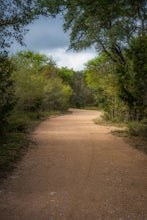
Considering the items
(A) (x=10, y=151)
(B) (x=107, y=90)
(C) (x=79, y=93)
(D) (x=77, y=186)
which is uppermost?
(C) (x=79, y=93)

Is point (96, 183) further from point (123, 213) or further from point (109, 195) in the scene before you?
point (123, 213)

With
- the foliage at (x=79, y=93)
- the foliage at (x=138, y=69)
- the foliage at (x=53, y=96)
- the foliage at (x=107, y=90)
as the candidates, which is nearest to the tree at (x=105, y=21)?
the foliage at (x=138, y=69)

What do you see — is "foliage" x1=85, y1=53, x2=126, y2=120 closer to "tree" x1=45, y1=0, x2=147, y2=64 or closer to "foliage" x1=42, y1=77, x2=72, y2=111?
"tree" x1=45, y1=0, x2=147, y2=64

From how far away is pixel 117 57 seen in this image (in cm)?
2194

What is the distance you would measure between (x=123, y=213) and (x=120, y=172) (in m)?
3.12

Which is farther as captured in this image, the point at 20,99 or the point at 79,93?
the point at 79,93

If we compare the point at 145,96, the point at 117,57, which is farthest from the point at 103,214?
the point at 117,57

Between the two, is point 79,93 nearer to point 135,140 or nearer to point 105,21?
point 105,21

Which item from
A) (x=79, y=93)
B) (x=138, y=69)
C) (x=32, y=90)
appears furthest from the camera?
(x=79, y=93)

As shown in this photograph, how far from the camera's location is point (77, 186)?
7.10m

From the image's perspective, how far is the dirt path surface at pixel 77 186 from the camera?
215 inches

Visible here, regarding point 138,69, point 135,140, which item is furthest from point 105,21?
point 135,140

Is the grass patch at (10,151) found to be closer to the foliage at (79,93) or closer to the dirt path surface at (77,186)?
the dirt path surface at (77,186)

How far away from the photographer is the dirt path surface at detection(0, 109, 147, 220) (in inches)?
215
